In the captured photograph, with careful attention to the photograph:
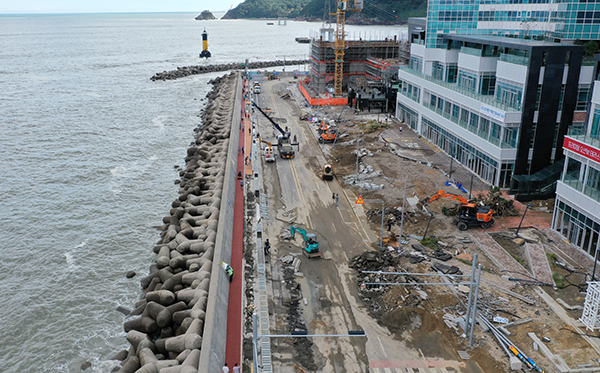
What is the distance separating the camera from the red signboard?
32062 millimetres

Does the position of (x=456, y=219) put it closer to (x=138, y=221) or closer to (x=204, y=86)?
(x=138, y=221)

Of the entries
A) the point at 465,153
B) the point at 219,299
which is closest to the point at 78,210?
the point at 219,299

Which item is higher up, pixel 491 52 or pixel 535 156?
pixel 491 52

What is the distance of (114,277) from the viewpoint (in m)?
36.5

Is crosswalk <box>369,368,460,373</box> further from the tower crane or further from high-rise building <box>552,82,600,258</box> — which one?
the tower crane

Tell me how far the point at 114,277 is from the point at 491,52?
41.8m

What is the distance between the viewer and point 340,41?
97125 mm

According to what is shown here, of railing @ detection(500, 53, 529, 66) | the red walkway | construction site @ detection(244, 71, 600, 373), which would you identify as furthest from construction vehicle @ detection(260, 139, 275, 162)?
railing @ detection(500, 53, 529, 66)

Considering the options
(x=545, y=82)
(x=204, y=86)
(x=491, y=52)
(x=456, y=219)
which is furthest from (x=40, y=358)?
(x=204, y=86)

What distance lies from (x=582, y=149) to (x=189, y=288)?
27.8 meters

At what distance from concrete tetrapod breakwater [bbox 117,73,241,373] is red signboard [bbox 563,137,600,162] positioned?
25.4m

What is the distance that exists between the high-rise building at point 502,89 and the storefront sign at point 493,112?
5 cm

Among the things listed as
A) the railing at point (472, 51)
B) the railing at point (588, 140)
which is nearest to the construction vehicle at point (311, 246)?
the railing at point (588, 140)

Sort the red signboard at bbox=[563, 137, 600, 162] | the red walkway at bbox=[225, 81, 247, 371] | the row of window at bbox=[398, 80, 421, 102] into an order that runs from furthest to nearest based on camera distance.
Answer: the row of window at bbox=[398, 80, 421, 102], the red signboard at bbox=[563, 137, 600, 162], the red walkway at bbox=[225, 81, 247, 371]
